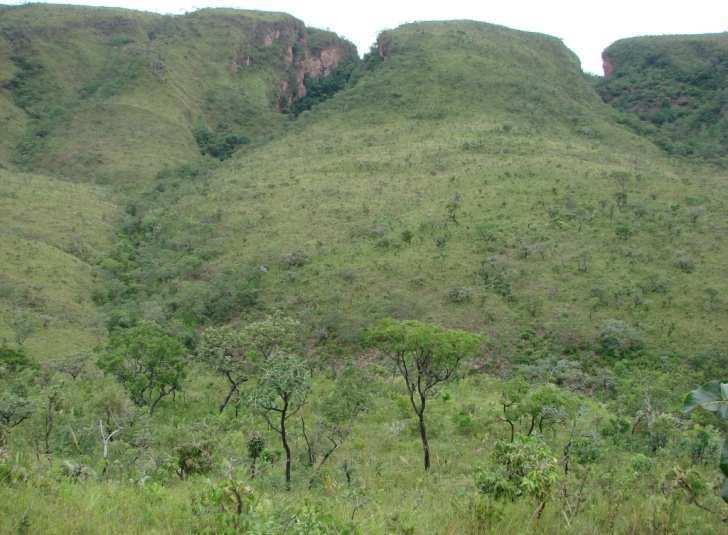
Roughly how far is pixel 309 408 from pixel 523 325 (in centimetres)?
980

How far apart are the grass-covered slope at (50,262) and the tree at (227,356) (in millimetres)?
6969

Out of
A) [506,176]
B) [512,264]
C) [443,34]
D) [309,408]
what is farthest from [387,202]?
[443,34]

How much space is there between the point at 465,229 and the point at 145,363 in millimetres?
18108

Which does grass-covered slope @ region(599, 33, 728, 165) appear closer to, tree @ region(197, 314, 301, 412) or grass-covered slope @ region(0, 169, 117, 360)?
tree @ region(197, 314, 301, 412)

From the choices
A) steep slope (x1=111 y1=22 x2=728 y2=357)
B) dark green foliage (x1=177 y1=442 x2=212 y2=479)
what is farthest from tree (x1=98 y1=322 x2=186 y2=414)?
dark green foliage (x1=177 y1=442 x2=212 y2=479)

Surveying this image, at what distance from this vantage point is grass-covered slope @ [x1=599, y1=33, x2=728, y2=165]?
5841 cm

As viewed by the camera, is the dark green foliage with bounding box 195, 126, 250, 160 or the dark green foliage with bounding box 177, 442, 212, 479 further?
the dark green foliage with bounding box 195, 126, 250, 160

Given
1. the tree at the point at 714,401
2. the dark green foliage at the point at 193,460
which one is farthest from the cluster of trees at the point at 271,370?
the tree at the point at 714,401

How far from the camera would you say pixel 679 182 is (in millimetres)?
36688

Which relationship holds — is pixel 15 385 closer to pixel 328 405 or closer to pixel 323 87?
pixel 328 405

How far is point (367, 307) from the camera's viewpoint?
80.6 feet

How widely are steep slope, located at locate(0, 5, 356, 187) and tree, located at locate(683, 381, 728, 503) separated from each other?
50.8m

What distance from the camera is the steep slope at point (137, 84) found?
181ft

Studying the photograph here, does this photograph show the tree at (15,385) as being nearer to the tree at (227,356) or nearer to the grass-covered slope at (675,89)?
the tree at (227,356)
